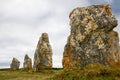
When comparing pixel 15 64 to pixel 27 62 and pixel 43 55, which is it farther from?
pixel 43 55

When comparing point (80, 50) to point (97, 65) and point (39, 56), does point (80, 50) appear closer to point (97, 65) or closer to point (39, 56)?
point (97, 65)

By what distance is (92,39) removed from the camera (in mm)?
23812

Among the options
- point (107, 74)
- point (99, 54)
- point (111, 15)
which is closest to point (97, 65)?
point (99, 54)

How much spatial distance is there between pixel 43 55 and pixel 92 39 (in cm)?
3020

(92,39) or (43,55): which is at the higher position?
(43,55)

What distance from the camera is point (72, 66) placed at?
2444 cm

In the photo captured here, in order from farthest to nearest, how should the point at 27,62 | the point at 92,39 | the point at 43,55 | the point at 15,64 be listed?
the point at 15,64
the point at 27,62
the point at 43,55
the point at 92,39

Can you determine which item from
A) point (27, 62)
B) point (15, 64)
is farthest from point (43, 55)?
point (15, 64)

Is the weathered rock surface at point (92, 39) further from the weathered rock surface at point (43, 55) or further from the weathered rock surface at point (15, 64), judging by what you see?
the weathered rock surface at point (15, 64)

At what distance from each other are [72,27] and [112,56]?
3.85 m

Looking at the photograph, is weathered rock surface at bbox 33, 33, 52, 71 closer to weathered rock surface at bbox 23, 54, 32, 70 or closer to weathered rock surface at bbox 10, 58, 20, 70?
weathered rock surface at bbox 23, 54, 32, 70

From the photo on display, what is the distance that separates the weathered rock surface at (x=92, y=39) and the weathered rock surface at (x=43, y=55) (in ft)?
89.7

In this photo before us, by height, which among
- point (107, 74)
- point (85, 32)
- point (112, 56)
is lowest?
point (107, 74)

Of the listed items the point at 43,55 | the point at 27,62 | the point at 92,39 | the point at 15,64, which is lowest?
the point at 92,39
